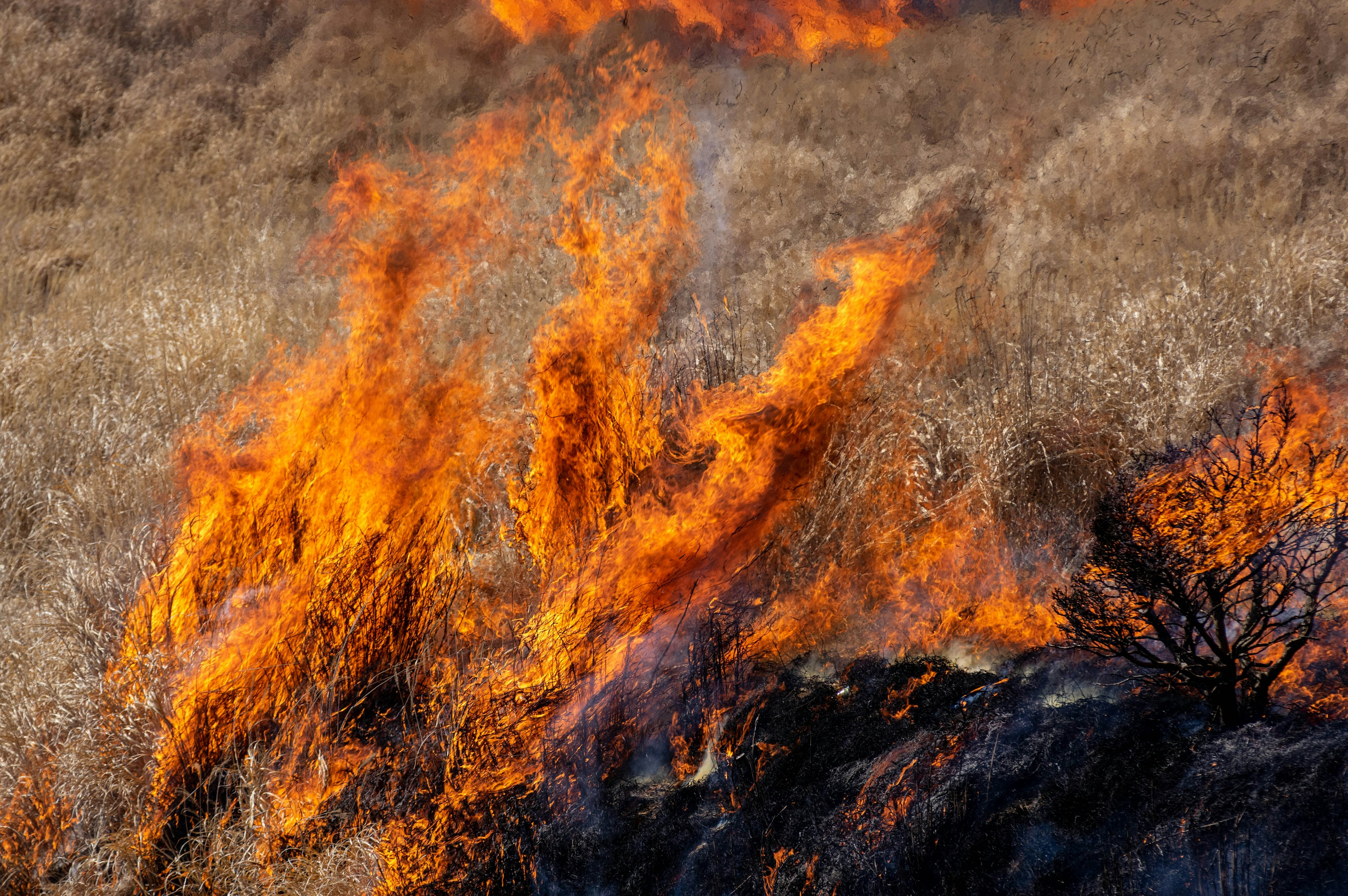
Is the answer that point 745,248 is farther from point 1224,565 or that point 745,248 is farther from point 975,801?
point 975,801

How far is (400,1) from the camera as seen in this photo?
12828mm

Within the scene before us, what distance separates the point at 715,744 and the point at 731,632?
0.95 metres

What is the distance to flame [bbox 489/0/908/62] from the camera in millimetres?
10273

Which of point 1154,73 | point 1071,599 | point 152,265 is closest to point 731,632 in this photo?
point 1071,599

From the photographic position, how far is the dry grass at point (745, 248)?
677cm

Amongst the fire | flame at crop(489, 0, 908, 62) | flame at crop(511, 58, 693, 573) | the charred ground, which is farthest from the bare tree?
flame at crop(489, 0, 908, 62)

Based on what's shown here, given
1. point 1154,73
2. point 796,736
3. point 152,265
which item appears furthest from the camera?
point 152,265

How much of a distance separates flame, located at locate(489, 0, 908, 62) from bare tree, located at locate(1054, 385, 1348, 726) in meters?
6.68

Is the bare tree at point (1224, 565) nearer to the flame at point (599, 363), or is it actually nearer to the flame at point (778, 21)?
the flame at point (599, 363)

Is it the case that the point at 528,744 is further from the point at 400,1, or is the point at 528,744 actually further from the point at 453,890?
the point at 400,1

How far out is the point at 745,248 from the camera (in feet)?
30.2

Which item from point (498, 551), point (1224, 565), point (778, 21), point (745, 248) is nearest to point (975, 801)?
point (1224, 565)

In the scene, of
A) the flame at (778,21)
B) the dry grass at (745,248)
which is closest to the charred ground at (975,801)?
the dry grass at (745,248)

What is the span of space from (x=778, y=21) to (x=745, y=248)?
3.49 metres
